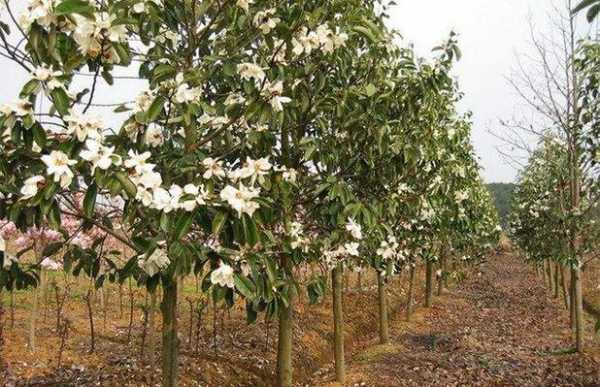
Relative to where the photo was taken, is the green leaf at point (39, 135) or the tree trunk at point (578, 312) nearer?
the green leaf at point (39, 135)

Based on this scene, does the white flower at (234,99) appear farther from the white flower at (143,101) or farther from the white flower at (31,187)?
the white flower at (31,187)

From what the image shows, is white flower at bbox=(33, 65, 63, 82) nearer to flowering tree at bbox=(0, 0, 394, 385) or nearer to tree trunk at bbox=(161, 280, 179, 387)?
flowering tree at bbox=(0, 0, 394, 385)

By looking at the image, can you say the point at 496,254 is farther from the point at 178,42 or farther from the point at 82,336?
the point at 178,42

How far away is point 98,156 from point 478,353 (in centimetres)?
1133

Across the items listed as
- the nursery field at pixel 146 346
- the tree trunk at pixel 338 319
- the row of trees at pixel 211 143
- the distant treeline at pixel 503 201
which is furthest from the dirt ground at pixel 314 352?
the distant treeline at pixel 503 201

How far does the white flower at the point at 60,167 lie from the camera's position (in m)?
3.28

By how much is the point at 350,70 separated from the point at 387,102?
0.87 m

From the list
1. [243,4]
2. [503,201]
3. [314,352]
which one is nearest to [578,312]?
[314,352]

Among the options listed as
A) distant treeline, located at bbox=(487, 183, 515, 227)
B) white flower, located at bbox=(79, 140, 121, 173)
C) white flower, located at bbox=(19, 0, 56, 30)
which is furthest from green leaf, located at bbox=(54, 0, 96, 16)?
distant treeline, located at bbox=(487, 183, 515, 227)

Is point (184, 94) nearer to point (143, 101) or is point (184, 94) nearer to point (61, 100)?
point (143, 101)

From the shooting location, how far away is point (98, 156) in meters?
3.38

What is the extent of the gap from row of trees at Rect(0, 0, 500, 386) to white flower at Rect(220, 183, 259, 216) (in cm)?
1

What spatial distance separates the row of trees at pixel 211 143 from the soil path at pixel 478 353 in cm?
355

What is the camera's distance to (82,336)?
11.2 metres
